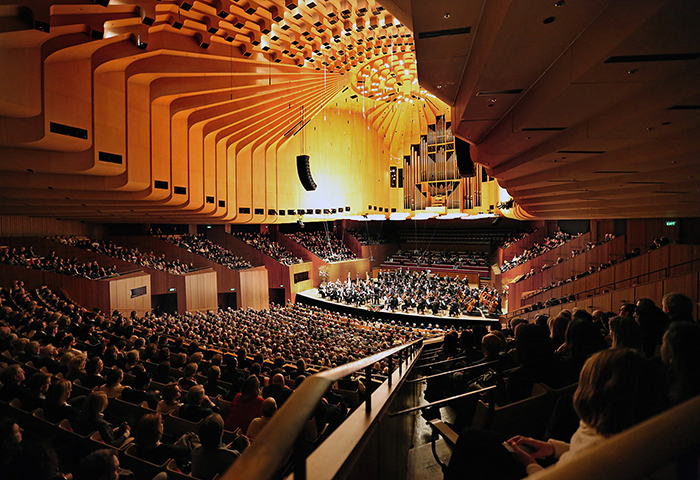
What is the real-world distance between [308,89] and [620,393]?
1289cm

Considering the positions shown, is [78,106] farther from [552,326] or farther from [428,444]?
[552,326]

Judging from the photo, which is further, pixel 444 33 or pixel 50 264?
pixel 50 264

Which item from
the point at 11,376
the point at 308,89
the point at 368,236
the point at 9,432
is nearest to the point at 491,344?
the point at 9,432

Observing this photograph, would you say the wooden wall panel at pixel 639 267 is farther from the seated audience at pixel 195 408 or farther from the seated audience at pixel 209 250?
the seated audience at pixel 209 250

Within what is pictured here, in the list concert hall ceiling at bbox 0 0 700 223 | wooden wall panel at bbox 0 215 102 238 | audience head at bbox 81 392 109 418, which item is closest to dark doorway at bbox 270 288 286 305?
concert hall ceiling at bbox 0 0 700 223

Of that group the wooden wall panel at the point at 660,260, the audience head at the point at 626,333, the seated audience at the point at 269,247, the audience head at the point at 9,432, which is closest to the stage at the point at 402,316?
the seated audience at the point at 269,247

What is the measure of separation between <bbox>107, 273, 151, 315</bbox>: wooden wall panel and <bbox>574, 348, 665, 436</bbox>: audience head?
14.1 metres

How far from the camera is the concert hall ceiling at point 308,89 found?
288 centimetres

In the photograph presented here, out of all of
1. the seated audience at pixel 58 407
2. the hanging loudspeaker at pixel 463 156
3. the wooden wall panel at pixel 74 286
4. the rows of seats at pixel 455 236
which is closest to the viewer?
the seated audience at pixel 58 407

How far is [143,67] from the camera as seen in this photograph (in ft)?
27.3

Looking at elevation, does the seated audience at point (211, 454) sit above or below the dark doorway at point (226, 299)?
above

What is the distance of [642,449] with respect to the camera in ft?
1.65

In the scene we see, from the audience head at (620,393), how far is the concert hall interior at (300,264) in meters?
0.01

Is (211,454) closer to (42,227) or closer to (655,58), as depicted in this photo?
(655,58)
